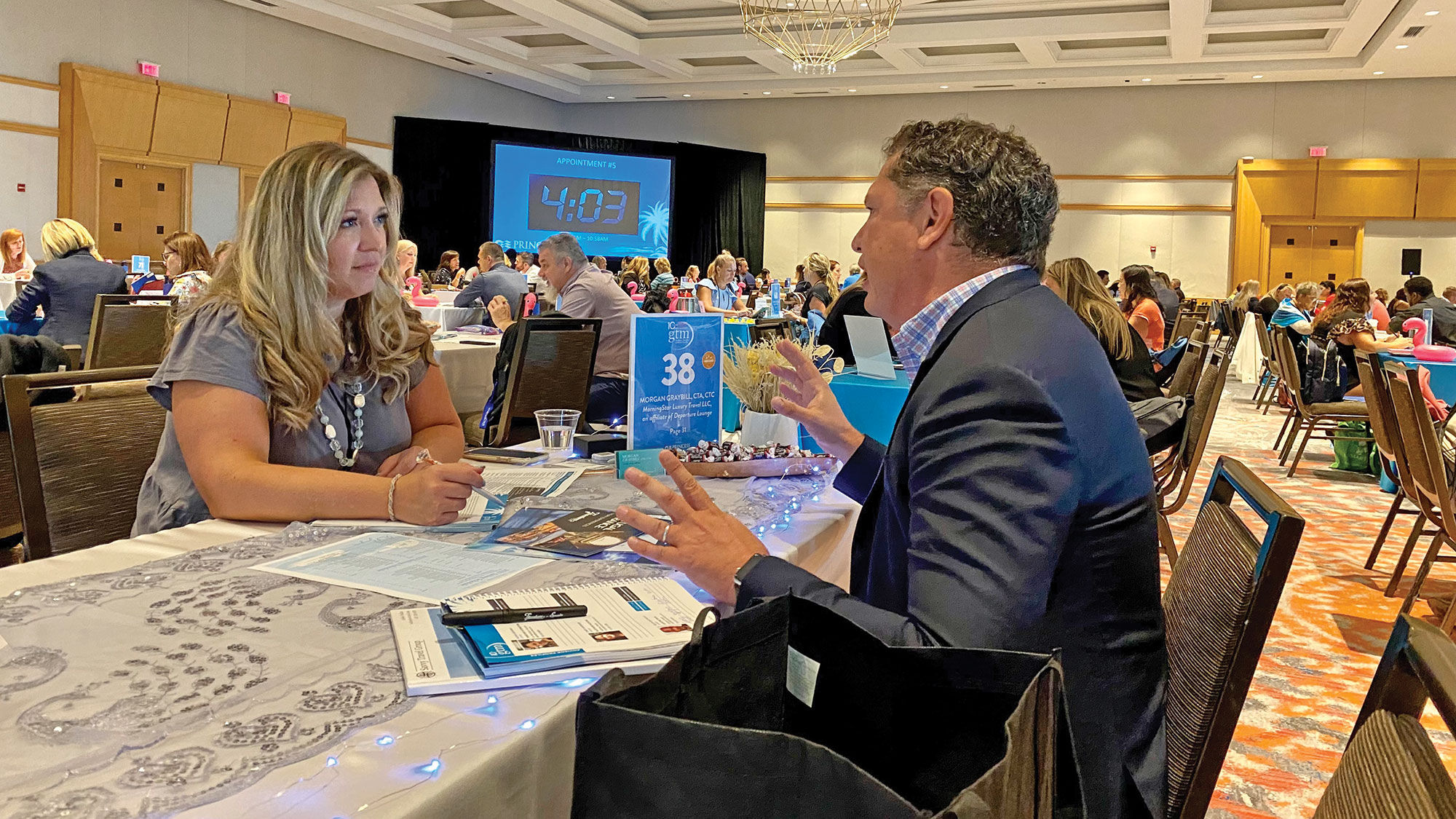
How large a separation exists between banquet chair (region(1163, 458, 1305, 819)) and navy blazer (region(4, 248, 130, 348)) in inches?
268

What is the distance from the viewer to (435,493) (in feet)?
5.48

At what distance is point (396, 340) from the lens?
2.20m

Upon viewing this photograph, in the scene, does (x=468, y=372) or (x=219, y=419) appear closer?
(x=219, y=419)

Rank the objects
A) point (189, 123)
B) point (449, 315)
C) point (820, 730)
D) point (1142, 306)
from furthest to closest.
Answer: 1. point (189, 123)
2. point (1142, 306)
3. point (449, 315)
4. point (820, 730)

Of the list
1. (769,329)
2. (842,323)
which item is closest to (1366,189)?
(842,323)

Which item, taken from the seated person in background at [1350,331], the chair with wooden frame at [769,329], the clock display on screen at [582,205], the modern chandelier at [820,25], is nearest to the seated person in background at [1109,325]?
the chair with wooden frame at [769,329]

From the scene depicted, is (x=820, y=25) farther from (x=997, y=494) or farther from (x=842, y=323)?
(x=997, y=494)

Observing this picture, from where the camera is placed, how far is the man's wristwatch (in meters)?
1.23

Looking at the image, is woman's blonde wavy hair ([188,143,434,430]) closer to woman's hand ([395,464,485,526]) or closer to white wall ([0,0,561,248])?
woman's hand ([395,464,485,526])

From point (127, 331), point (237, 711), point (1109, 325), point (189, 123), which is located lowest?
point (237, 711)

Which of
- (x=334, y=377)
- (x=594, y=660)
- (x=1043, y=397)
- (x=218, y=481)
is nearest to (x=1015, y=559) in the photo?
(x=1043, y=397)

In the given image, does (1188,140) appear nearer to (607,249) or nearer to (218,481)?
(607,249)

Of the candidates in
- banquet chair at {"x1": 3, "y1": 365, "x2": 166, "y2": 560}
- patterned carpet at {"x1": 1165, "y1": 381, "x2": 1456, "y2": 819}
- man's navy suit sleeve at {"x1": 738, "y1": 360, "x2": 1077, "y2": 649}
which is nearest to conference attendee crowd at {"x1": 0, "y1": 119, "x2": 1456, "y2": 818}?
man's navy suit sleeve at {"x1": 738, "y1": 360, "x2": 1077, "y2": 649}

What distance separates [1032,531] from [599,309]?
509 cm
